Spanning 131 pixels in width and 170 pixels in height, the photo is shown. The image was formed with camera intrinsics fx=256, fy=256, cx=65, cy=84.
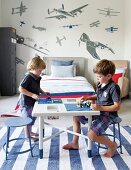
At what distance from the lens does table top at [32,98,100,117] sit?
2178 mm

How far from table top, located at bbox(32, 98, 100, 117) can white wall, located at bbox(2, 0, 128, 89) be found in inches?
155

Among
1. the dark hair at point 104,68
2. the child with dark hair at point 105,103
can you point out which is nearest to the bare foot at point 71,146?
the child with dark hair at point 105,103

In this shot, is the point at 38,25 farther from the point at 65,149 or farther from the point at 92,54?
the point at 65,149

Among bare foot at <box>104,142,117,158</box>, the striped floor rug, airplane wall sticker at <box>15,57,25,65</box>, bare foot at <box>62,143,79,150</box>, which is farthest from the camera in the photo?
airplane wall sticker at <box>15,57,25,65</box>

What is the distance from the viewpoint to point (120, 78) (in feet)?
17.4

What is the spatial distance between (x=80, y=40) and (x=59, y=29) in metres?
0.58

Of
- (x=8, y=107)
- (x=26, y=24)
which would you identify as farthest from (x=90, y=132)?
(x=26, y=24)

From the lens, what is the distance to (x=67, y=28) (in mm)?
6297

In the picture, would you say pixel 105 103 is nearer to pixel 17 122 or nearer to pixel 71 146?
pixel 71 146

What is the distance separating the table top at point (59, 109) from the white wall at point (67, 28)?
3925 millimetres

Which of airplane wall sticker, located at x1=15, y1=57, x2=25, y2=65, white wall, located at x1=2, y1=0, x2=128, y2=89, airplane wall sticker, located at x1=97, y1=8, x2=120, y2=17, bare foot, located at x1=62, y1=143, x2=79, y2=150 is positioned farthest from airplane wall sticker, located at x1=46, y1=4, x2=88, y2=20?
bare foot, located at x1=62, y1=143, x2=79, y2=150

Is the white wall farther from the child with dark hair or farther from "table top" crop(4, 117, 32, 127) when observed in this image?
"table top" crop(4, 117, 32, 127)

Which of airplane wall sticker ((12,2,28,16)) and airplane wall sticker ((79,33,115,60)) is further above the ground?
airplane wall sticker ((12,2,28,16))

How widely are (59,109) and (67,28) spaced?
4331mm
